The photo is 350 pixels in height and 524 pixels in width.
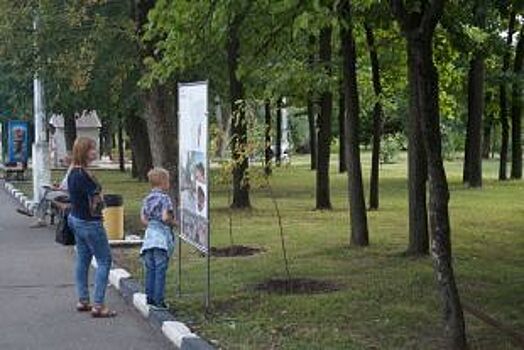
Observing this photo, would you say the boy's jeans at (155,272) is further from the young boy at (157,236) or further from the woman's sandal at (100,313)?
the woman's sandal at (100,313)

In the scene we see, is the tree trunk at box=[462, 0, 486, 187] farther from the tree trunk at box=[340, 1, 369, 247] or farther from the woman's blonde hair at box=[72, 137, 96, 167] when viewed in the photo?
the woman's blonde hair at box=[72, 137, 96, 167]

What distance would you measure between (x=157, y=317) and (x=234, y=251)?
5.34m

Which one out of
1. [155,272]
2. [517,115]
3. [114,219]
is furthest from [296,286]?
[517,115]

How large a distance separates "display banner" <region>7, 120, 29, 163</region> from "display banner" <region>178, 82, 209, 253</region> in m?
30.3

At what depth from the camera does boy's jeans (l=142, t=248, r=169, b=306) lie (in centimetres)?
1002

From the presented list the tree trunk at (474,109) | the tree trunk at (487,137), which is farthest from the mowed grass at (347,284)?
the tree trunk at (487,137)

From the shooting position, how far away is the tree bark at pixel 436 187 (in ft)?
24.3

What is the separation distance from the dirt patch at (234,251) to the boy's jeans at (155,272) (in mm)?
4509

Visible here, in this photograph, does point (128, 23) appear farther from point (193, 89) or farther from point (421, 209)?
point (193, 89)

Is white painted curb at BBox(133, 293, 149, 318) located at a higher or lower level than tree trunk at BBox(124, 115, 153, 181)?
lower

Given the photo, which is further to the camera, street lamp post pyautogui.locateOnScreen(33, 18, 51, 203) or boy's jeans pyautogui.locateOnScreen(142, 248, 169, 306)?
street lamp post pyautogui.locateOnScreen(33, 18, 51, 203)

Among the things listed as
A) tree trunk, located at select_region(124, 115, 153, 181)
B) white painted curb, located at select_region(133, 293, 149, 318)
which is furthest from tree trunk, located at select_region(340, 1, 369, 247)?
tree trunk, located at select_region(124, 115, 153, 181)

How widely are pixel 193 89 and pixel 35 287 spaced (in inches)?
156

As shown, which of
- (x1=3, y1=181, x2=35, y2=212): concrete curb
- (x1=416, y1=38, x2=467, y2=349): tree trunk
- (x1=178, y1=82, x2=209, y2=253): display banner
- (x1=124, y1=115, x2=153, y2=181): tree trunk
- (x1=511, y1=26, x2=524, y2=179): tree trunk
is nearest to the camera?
(x1=416, y1=38, x2=467, y2=349): tree trunk
